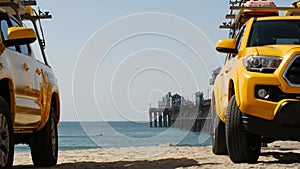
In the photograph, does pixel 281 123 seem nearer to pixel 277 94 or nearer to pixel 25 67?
pixel 277 94

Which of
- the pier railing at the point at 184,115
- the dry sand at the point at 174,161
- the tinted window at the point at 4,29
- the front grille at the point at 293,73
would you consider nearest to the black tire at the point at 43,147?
the dry sand at the point at 174,161

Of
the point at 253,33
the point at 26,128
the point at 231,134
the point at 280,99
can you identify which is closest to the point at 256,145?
the point at 231,134

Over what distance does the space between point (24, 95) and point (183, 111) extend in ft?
120

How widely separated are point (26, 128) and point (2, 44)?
4.67 ft

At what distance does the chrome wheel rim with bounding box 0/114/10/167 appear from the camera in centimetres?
622

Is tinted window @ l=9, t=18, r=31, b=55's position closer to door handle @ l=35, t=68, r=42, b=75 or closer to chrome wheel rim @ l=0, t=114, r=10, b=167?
door handle @ l=35, t=68, r=42, b=75

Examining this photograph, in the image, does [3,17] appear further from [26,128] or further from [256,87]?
[256,87]

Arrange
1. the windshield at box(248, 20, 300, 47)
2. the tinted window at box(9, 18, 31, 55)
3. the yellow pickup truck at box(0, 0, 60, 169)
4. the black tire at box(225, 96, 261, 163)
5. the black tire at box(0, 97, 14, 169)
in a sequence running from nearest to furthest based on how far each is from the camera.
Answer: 1. the black tire at box(0, 97, 14, 169)
2. the yellow pickup truck at box(0, 0, 60, 169)
3. the black tire at box(225, 96, 261, 163)
4. the tinted window at box(9, 18, 31, 55)
5. the windshield at box(248, 20, 300, 47)

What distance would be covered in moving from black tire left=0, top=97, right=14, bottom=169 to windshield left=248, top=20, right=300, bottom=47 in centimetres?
350

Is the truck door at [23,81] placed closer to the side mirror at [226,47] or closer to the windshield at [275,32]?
the side mirror at [226,47]

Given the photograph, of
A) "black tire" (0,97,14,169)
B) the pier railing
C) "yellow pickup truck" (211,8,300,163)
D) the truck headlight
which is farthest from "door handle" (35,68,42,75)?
the pier railing

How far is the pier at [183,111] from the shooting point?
31.7 meters

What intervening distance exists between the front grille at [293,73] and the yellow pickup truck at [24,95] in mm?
3016

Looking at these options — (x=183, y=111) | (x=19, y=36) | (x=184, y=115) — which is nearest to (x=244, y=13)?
(x=19, y=36)
